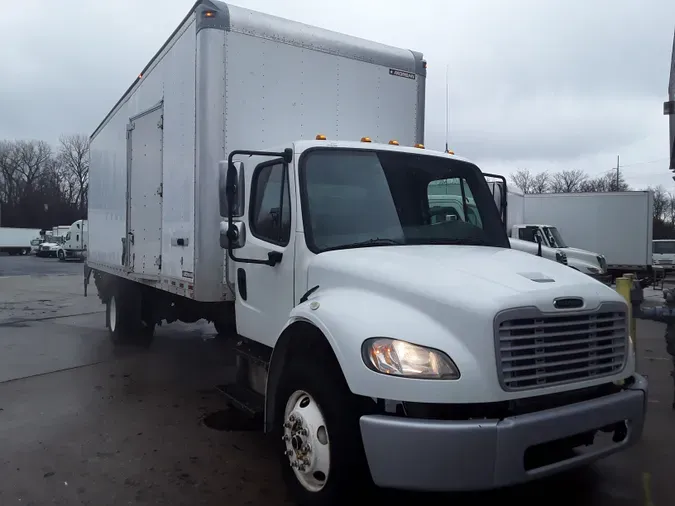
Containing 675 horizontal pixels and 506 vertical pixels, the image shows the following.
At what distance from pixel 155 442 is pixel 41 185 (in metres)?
91.8

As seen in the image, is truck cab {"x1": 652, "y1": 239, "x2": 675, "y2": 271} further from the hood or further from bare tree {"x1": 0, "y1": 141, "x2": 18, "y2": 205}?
bare tree {"x1": 0, "y1": 141, "x2": 18, "y2": 205}

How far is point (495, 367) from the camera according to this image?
303 centimetres

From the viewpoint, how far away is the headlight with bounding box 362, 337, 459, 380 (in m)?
3.03

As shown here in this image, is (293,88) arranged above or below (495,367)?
above

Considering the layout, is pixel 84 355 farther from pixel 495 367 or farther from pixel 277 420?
pixel 495 367

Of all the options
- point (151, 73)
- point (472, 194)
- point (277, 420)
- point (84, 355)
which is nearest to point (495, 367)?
point (277, 420)

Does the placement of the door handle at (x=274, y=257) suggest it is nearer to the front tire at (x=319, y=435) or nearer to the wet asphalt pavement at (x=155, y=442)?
the front tire at (x=319, y=435)

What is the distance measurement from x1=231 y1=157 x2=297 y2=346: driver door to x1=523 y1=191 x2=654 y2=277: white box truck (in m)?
17.8

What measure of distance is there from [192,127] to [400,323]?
134 inches

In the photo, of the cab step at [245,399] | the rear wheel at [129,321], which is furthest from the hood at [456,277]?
the rear wheel at [129,321]

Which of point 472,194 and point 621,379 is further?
point 472,194

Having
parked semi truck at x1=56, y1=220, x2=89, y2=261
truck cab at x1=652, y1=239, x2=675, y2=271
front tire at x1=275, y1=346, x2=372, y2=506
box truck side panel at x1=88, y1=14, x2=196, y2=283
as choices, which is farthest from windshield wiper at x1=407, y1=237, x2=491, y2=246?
parked semi truck at x1=56, y1=220, x2=89, y2=261

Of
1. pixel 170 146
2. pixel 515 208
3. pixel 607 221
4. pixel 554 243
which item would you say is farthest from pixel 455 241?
pixel 607 221

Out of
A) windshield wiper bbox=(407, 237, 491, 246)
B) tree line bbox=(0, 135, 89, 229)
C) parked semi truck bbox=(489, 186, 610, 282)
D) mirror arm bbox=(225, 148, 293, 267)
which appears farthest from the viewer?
tree line bbox=(0, 135, 89, 229)
